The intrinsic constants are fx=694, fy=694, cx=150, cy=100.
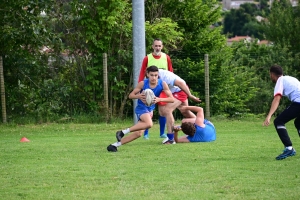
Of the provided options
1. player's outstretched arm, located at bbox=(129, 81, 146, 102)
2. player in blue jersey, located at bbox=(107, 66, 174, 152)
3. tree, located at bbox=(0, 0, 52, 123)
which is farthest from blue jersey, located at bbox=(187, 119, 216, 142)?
tree, located at bbox=(0, 0, 52, 123)

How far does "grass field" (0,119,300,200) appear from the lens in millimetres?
8555

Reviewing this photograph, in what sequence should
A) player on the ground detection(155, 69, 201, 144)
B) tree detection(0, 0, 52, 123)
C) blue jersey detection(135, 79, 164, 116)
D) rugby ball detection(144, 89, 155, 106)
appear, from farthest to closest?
tree detection(0, 0, 52, 123) < player on the ground detection(155, 69, 201, 144) < blue jersey detection(135, 79, 164, 116) < rugby ball detection(144, 89, 155, 106)

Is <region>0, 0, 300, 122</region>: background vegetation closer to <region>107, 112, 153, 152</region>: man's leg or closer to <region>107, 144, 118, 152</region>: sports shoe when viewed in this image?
<region>107, 112, 153, 152</region>: man's leg

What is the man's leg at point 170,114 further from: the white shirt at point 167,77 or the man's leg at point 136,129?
the man's leg at point 136,129

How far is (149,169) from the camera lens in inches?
409

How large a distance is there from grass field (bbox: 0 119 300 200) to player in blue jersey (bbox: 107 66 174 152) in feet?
0.78

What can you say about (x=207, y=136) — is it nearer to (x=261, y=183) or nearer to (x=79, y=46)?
(x=261, y=183)

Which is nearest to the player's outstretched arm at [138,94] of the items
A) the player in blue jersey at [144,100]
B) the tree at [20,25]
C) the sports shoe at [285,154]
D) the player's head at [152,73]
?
the player in blue jersey at [144,100]

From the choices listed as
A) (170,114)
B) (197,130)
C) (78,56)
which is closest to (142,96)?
(170,114)

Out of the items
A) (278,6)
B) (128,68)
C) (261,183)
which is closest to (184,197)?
(261,183)

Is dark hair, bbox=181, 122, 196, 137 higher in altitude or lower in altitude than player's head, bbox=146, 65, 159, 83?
lower

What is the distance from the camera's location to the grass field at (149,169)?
8.55 meters

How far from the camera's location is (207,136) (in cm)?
1429

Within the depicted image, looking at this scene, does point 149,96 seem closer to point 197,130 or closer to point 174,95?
point 174,95
